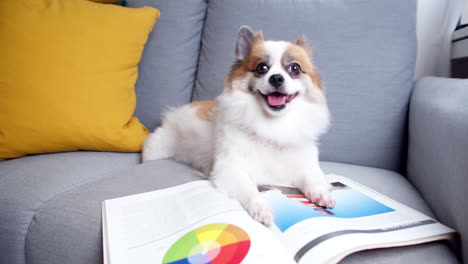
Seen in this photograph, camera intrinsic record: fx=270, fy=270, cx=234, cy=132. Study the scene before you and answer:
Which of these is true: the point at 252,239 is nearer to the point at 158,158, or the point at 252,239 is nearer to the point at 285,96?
the point at 285,96

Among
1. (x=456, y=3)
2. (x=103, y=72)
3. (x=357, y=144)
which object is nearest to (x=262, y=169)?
(x=357, y=144)

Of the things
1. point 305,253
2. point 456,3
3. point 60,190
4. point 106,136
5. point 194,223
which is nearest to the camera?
point 305,253

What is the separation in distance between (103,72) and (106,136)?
0.34 m

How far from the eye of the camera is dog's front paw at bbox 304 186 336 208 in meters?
0.92

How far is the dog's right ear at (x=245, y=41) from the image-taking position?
1.28 m

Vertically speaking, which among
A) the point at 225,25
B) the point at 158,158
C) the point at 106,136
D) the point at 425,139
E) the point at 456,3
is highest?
the point at 456,3

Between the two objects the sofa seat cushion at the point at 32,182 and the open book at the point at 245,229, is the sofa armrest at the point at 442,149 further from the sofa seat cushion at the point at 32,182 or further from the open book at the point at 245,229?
the sofa seat cushion at the point at 32,182

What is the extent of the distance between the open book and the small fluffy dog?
20 centimetres

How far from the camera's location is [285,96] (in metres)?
1.16

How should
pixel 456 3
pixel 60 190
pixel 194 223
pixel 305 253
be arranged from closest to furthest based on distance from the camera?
pixel 305 253 < pixel 194 223 < pixel 60 190 < pixel 456 3

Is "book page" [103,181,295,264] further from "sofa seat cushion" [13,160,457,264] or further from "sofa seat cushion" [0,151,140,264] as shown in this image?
"sofa seat cushion" [0,151,140,264]

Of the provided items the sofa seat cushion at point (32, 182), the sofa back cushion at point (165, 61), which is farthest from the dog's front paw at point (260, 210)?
the sofa back cushion at point (165, 61)

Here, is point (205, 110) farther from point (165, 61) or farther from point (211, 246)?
point (211, 246)

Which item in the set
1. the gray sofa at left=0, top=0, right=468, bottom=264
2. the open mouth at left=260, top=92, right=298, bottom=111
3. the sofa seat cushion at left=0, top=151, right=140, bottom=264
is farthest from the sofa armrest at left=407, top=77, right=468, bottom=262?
the sofa seat cushion at left=0, top=151, right=140, bottom=264
